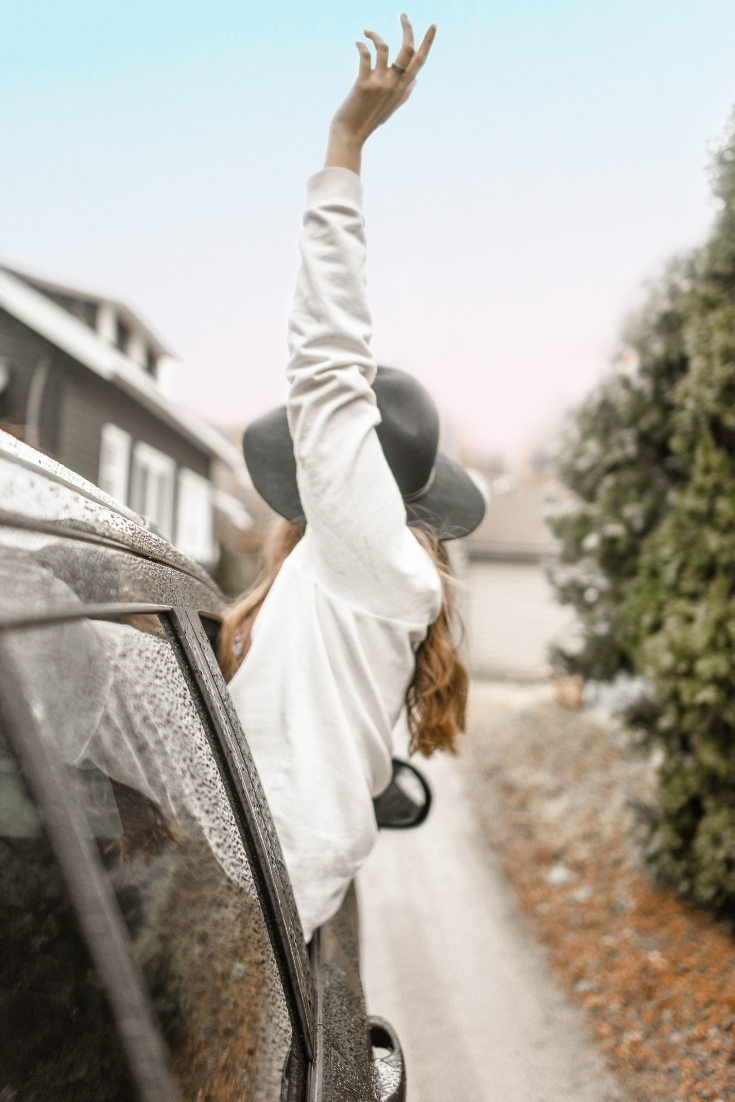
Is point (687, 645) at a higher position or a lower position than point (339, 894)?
lower

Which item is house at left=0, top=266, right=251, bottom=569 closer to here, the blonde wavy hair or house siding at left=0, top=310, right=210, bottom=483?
house siding at left=0, top=310, right=210, bottom=483

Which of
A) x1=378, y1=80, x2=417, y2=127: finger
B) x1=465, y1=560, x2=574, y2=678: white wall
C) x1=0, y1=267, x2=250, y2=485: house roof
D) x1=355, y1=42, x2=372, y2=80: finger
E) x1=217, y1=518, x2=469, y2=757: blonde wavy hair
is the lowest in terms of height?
x1=465, y1=560, x2=574, y2=678: white wall

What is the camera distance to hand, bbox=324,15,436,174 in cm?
131

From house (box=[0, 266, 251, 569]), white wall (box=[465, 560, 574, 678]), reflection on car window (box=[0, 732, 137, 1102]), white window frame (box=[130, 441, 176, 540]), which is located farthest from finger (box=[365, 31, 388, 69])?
white wall (box=[465, 560, 574, 678])

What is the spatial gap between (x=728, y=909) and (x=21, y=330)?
977 cm

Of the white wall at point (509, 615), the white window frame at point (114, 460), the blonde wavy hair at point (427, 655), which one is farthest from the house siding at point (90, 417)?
the blonde wavy hair at point (427, 655)

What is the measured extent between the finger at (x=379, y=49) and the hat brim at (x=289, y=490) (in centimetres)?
71

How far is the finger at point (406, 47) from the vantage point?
130 cm

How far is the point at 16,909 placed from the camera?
74 centimetres

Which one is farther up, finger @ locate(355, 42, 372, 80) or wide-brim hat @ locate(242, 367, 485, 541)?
finger @ locate(355, 42, 372, 80)

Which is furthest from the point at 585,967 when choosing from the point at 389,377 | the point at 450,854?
the point at 389,377

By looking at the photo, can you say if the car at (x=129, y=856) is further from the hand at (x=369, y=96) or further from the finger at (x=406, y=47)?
the finger at (x=406, y=47)

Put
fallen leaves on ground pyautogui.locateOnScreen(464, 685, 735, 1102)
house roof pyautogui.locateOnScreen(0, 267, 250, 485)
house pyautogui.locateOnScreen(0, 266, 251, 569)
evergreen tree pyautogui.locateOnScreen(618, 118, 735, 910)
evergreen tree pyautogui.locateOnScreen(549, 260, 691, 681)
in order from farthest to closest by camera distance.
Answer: house pyautogui.locateOnScreen(0, 266, 251, 569)
house roof pyautogui.locateOnScreen(0, 267, 250, 485)
evergreen tree pyautogui.locateOnScreen(549, 260, 691, 681)
evergreen tree pyautogui.locateOnScreen(618, 118, 735, 910)
fallen leaves on ground pyautogui.locateOnScreen(464, 685, 735, 1102)

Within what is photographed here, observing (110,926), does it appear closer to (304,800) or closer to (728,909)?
(304,800)
